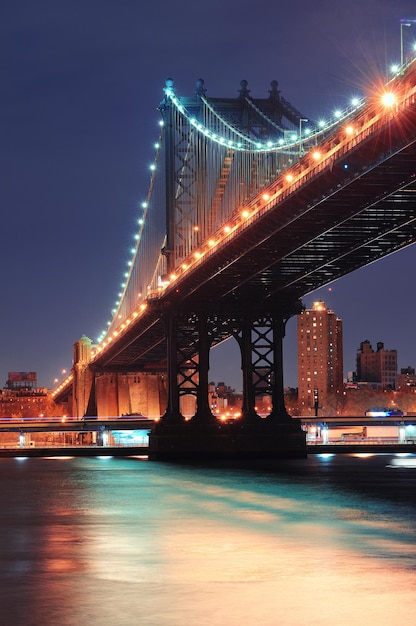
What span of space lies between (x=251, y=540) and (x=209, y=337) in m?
52.5

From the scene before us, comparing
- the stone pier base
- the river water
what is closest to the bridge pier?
the stone pier base

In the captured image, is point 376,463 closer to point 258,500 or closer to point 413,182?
point 413,182

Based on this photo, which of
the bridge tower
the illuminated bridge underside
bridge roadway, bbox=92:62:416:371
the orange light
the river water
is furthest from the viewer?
the bridge tower

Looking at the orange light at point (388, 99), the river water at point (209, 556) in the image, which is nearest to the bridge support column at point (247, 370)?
the river water at point (209, 556)

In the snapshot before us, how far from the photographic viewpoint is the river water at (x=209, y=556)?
1336 cm

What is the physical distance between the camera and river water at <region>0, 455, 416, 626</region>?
43.8ft

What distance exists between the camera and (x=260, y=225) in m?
50.2

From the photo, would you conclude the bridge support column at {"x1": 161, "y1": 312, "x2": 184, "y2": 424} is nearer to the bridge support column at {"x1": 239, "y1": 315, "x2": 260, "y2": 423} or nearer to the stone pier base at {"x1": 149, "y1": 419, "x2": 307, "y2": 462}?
the stone pier base at {"x1": 149, "y1": 419, "x2": 307, "y2": 462}

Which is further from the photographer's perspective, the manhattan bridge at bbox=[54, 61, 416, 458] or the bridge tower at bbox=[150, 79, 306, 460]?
the bridge tower at bbox=[150, 79, 306, 460]

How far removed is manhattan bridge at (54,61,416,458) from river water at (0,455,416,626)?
417 inches

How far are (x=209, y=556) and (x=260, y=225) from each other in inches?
1274

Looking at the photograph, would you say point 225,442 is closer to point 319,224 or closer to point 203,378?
point 203,378

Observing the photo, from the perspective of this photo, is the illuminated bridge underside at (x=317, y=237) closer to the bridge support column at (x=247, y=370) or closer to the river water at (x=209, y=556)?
the bridge support column at (x=247, y=370)

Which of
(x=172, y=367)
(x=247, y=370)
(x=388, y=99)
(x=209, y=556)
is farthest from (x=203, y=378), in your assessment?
(x=209, y=556)
